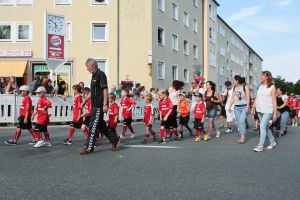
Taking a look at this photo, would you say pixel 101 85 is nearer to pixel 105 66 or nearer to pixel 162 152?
pixel 162 152

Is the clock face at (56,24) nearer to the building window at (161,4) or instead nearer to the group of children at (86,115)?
the group of children at (86,115)

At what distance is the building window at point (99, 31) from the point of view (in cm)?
2767

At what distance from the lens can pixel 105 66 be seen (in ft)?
90.4

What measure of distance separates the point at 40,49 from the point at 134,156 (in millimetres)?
21876

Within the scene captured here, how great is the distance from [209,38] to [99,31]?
19436mm

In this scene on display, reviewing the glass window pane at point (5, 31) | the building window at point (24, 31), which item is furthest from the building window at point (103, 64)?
the glass window pane at point (5, 31)

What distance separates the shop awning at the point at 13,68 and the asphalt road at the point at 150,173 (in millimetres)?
18700

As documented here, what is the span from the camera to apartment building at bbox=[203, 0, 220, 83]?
4172 cm

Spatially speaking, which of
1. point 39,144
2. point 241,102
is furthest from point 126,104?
point 241,102

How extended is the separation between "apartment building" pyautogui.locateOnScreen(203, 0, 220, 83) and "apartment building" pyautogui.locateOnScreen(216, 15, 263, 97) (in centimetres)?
542

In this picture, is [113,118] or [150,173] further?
[113,118]

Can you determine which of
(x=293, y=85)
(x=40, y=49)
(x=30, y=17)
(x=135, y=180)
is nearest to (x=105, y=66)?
(x=40, y=49)

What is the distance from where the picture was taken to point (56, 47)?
668 inches

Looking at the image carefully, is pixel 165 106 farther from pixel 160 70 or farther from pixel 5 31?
pixel 5 31
